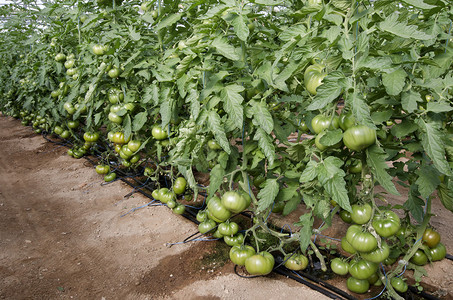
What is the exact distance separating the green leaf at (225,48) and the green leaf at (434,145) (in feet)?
2.99

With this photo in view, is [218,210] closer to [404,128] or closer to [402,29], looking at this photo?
[404,128]

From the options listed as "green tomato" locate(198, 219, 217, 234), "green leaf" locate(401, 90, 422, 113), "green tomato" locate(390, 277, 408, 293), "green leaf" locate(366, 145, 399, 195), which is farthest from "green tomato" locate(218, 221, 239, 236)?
"green leaf" locate(401, 90, 422, 113)

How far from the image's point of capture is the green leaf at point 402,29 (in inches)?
44.6

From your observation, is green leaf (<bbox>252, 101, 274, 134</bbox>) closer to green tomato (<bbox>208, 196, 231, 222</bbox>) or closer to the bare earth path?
green tomato (<bbox>208, 196, 231, 222</bbox>)

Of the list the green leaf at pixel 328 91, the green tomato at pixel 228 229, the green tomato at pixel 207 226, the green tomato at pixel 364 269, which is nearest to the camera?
the green leaf at pixel 328 91

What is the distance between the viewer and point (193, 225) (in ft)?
9.39

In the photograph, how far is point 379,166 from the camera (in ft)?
4.31

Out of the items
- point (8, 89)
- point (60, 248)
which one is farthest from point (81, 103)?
point (8, 89)

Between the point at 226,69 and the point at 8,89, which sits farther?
the point at 8,89

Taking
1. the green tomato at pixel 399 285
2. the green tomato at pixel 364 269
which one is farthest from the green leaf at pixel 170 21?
the green tomato at pixel 399 285

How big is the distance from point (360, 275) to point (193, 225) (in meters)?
1.56

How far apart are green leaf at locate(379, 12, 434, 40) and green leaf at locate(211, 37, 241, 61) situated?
66 centimetres

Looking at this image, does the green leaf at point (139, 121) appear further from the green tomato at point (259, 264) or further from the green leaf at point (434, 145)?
the green leaf at point (434, 145)

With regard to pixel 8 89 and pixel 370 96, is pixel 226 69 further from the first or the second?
pixel 8 89
